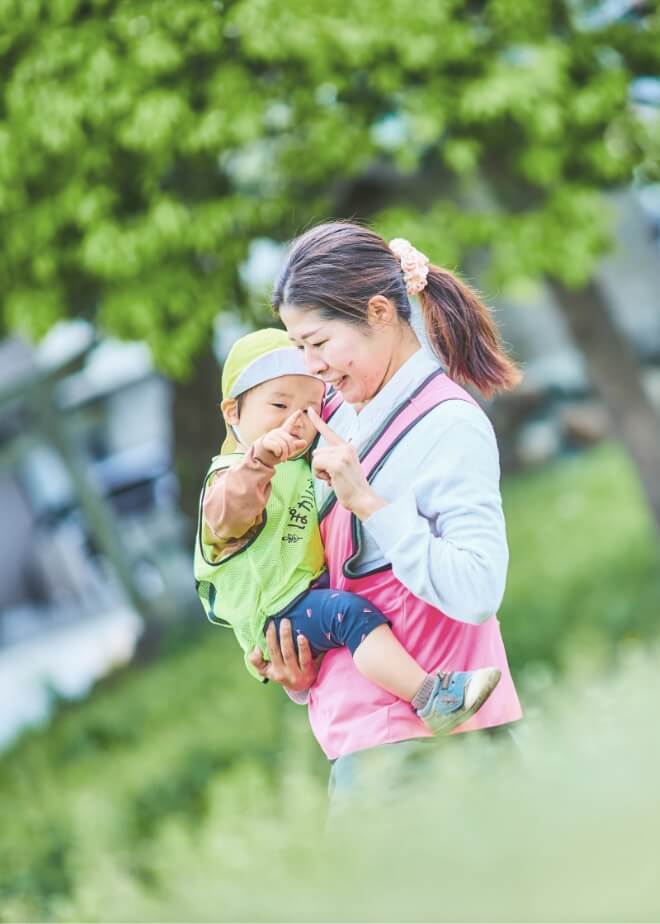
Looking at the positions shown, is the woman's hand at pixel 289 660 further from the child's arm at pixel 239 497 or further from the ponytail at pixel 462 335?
the ponytail at pixel 462 335

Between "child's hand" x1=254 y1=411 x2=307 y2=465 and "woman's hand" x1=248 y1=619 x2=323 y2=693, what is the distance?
321mm

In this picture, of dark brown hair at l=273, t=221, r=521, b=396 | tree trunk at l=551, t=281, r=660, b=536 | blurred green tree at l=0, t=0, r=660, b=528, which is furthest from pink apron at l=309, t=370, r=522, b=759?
tree trunk at l=551, t=281, r=660, b=536

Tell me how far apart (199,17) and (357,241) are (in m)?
4.20

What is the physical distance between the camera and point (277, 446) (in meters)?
2.43

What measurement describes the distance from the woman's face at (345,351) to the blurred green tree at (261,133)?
4215mm

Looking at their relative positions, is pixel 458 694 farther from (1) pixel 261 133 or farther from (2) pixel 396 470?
(1) pixel 261 133

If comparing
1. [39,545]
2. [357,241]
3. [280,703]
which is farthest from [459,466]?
Result: [39,545]

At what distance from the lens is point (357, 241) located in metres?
2.65

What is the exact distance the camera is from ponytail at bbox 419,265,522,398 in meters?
2.66

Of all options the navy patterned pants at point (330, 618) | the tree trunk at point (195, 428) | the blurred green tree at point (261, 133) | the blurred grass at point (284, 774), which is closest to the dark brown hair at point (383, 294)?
the navy patterned pants at point (330, 618)

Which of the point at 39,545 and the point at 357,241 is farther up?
the point at 357,241

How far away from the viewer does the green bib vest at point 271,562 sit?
2.54 meters

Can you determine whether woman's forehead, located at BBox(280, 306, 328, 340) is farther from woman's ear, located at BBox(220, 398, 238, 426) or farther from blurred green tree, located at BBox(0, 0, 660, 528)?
blurred green tree, located at BBox(0, 0, 660, 528)

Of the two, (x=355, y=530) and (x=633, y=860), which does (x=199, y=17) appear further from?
(x=633, y=860)
